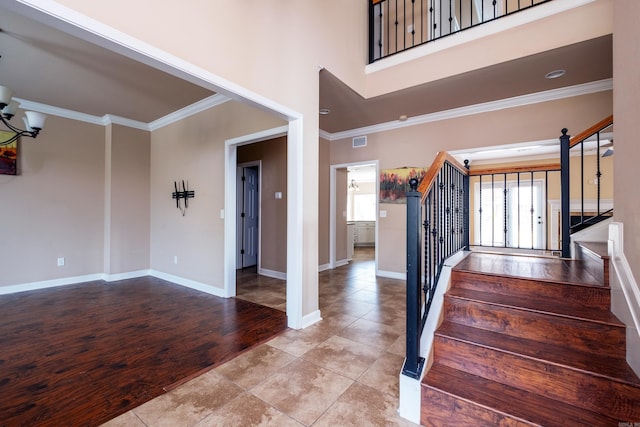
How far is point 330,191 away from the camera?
5.61 metres

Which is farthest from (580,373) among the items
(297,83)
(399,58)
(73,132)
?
(73,132)

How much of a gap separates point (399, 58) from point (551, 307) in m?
3.17

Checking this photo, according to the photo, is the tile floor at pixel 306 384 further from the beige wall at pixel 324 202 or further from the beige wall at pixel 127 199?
the beige wall at pixel 127 199

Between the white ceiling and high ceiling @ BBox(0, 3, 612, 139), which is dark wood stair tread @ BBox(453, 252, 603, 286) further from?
high ceiling @ BBox(0, 3, 612, 139)

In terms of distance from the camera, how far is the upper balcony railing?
391 cm

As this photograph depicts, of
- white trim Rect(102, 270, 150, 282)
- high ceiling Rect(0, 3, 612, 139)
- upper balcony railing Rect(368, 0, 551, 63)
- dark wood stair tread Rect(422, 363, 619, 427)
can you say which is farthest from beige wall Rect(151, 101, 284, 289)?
dark wood stair tread Rect(422, 363, 619, 427)

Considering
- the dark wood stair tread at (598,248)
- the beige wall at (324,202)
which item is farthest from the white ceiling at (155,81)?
the dark wood stair tread at (598,248)

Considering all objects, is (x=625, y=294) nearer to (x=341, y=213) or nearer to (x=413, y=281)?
(x=413, y=281)

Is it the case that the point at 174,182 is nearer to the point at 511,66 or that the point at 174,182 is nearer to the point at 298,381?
the point at 298,381

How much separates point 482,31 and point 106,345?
4856mm

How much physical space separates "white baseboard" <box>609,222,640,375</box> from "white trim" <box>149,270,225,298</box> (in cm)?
378

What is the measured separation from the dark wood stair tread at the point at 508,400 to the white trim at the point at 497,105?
373 cm

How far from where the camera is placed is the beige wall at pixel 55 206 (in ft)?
13.0

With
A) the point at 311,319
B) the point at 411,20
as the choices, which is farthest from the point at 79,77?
the point at 411,20
